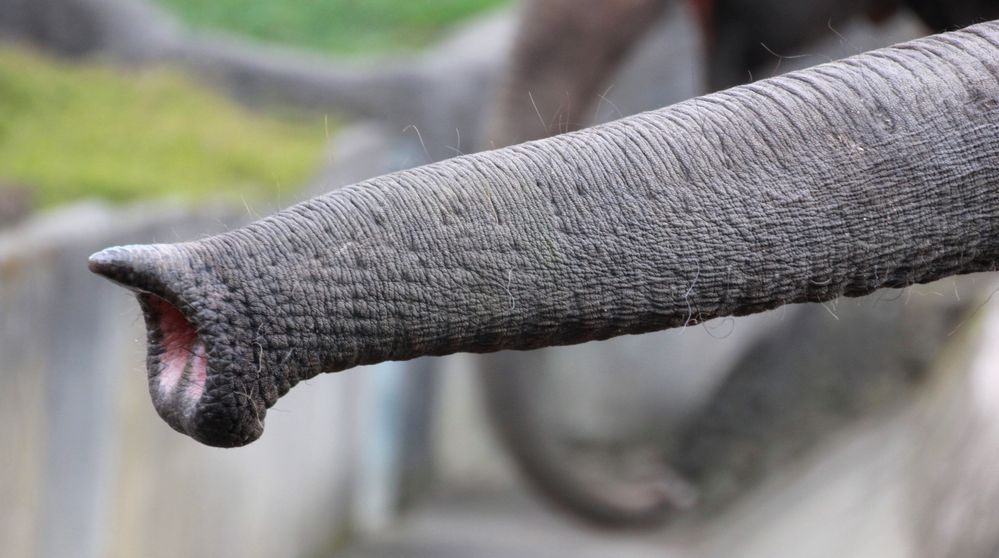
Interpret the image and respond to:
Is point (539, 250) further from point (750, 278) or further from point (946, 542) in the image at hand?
point (946, 542)

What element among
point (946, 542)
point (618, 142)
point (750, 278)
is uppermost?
point (618, 142)

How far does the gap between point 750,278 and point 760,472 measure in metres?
4.11

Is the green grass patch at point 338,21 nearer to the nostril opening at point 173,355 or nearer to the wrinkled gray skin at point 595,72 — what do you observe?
the wrinkled gray skin at point 595,72

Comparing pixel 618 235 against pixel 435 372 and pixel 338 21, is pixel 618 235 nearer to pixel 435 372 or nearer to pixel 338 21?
pixel 435 372

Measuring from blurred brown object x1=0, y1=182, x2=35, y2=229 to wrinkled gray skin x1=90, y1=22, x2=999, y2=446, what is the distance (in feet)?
6.25

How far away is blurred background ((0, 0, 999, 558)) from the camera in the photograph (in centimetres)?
293

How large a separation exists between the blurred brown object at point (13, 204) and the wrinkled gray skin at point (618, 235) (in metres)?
1.91

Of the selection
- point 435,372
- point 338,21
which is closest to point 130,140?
point 435,372

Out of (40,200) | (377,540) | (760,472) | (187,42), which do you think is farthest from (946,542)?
(187,42)

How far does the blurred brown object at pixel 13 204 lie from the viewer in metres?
2.90

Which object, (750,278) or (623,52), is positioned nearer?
(750,278)

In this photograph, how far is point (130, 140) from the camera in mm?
4254

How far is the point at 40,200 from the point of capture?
10.6ft

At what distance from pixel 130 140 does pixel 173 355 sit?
3281mm
